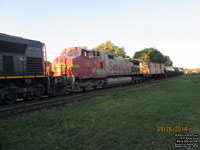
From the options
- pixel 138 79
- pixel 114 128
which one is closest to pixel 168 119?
pixel 114 128

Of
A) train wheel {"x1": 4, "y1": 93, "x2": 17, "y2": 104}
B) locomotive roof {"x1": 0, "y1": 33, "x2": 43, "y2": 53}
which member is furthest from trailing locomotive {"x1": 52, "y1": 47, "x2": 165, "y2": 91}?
train wheel {"x1": 4, "y1": 93, "x2": 17, "y2": 104}

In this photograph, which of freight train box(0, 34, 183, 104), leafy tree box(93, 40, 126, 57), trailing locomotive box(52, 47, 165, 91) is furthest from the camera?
leafy tree box(93, 40, 126, 57)

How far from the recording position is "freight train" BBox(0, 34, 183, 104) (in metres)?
8.10

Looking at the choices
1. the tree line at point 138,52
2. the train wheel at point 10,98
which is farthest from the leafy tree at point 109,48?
the train wheel at point 10,98

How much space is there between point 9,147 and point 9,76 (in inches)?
228

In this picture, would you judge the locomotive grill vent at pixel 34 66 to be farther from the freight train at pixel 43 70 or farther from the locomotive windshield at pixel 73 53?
the locomotive windshield at pixel 73 53

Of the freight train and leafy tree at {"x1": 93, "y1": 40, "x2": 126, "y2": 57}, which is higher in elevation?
leafy tree at {"x1": 93, "y1": 40, "x2": 126, "y2": 57}

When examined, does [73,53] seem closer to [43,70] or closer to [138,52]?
[43,70]

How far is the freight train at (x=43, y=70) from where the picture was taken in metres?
8.10

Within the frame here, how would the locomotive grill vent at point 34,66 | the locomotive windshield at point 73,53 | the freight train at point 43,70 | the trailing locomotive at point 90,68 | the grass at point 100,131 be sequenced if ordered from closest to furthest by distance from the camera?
the grass at point 100,131, the freight train at point 43,70, the locomotive grill vent at point 34,66, the trailing locomotive at point 90,68, the locomotive windshield at point 73,53

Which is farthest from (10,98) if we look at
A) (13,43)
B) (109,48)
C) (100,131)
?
(109,48)

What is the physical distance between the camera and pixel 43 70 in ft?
32.2

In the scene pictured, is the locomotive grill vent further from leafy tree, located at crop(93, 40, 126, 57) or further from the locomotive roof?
leafy tree, located at crop(93, 40, 126, 57)

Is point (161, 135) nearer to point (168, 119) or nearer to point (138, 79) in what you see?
point (168, 119)
